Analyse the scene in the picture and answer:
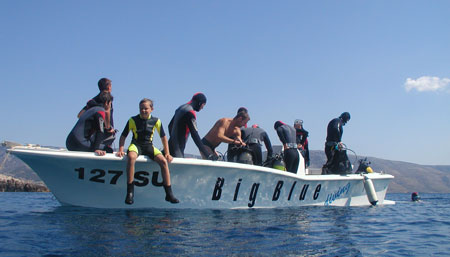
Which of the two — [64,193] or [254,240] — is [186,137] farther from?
[254,240]

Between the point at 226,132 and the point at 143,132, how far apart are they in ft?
7.40

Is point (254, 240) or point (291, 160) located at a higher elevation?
point (291, 160)

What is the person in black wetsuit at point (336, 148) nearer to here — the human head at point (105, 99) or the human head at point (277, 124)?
the human head at point (277, 124)

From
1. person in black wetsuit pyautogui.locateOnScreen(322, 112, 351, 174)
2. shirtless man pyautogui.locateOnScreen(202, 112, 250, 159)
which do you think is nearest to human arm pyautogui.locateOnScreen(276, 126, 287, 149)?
shirtless man pyautogui.locateOnScreen(202, 112, 250, 159)

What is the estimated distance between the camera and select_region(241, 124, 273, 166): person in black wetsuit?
7.55m

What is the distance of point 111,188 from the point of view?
569 centimetres

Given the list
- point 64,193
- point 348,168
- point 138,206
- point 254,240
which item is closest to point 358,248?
point 254,240

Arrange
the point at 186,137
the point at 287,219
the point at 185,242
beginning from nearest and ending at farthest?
the point at 185,242
the point at 287,219
the point at 186,137

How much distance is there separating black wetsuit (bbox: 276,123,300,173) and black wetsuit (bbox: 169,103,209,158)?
7.71 ft

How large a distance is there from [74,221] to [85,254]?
5.70ft

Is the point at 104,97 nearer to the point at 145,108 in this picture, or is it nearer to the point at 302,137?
the point at 145,108

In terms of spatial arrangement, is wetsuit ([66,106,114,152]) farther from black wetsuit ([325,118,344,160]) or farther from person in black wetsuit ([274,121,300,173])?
black wetsuit ([325,118,344,160])

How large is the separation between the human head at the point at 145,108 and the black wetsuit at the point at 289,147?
3669mm

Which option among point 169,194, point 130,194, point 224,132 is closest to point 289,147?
point 224,132
